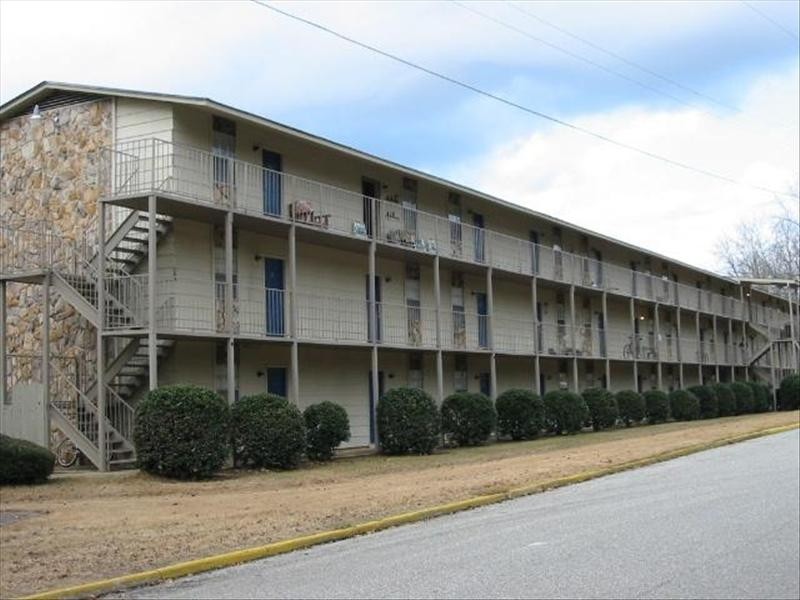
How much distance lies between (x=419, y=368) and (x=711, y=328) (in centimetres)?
3018

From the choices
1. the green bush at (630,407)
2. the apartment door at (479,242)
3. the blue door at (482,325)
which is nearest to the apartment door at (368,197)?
the apartment door at (479,242)

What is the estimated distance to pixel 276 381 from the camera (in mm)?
23500

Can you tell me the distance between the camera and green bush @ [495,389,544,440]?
93.1 ft

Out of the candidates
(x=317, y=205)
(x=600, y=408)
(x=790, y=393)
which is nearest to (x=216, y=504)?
(x=317, y=205)

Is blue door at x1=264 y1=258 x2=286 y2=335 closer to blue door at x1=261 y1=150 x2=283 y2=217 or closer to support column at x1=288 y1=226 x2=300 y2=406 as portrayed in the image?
support column at x1=288 y1=226 x2=300 y2=406

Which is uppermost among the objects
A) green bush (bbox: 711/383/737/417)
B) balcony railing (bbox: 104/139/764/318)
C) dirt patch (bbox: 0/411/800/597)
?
balcony railing (bbox: 104/139/764/318)

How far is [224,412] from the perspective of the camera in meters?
17.8

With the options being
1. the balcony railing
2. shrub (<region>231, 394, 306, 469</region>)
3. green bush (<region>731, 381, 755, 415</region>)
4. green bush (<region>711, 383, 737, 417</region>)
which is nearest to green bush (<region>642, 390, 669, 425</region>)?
the balcony railing

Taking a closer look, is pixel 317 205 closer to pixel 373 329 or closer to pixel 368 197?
pixel 368 197

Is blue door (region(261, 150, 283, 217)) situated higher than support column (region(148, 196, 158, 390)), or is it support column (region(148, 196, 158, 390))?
blue door (region(261, 150, 283, 217))

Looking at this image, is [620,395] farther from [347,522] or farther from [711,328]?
[347,522]

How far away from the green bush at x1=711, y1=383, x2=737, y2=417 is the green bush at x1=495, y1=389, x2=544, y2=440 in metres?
17.9

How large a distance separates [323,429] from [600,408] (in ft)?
49.5

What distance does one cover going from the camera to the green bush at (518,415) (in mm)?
28375
